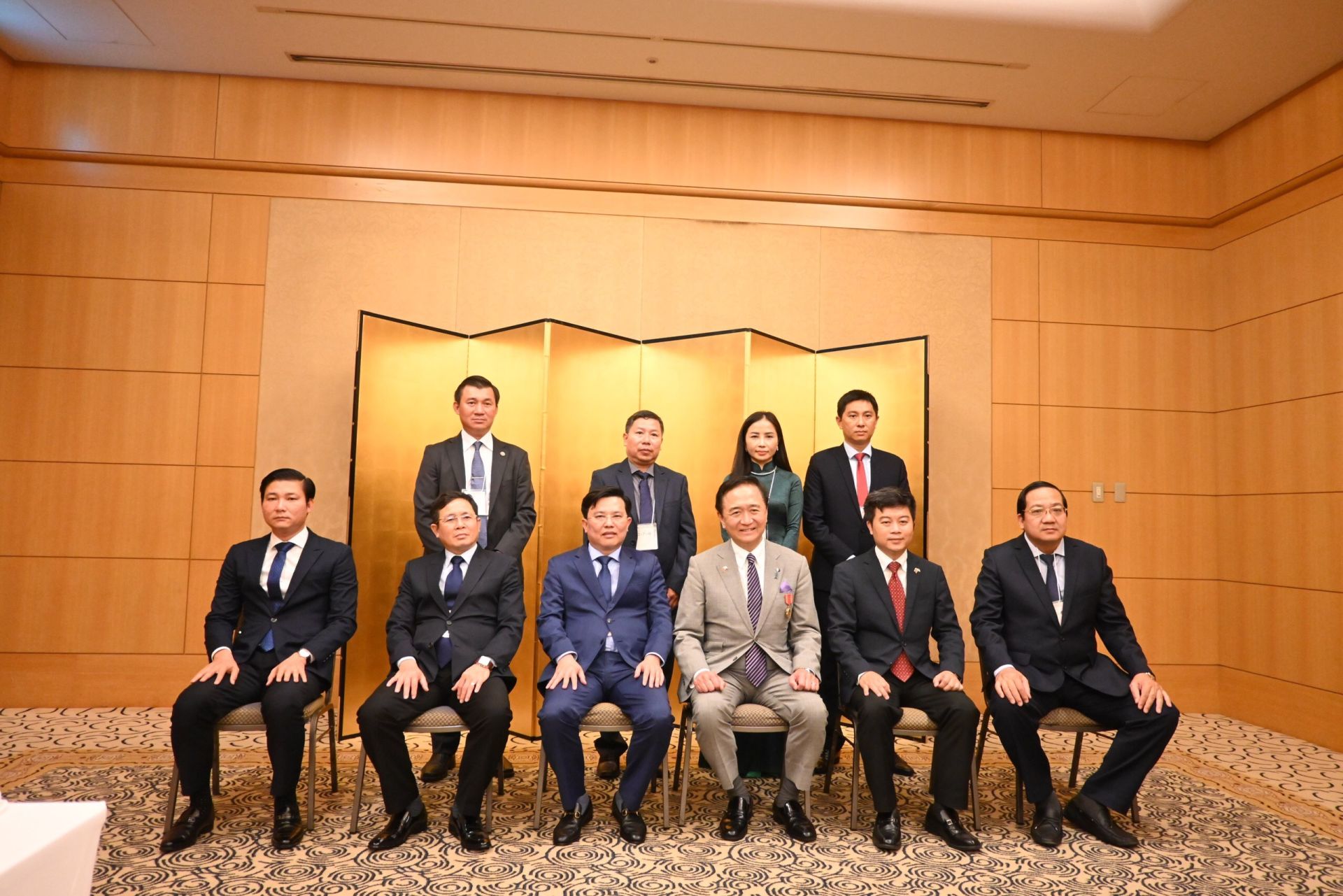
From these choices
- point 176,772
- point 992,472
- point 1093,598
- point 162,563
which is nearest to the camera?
point 176,772

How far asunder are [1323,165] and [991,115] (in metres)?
1.79

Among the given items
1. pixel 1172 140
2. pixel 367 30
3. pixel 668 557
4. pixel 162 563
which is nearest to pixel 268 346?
pixel 162 563

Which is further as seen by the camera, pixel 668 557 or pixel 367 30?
pixel 367 30

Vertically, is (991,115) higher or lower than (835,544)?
higher

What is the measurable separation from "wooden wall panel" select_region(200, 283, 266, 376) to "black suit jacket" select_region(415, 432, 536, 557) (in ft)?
5.76

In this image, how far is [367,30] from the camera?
16.3 feet

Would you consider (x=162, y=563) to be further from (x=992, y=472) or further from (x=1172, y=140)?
(x=1172, y=140)

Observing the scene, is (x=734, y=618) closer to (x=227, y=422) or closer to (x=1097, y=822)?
(x=1097, y=822)

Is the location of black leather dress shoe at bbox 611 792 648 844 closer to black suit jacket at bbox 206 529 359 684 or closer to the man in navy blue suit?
the man in navy blue suit

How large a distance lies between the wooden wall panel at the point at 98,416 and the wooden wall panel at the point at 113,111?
132 cm

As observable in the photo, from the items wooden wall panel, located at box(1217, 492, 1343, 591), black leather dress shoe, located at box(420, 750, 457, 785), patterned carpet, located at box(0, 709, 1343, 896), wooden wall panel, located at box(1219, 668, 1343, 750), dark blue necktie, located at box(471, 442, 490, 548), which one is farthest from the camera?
wooden wall panel, located at box(1217, 492, 1343, 591)

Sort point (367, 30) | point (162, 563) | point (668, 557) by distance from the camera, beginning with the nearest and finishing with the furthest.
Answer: point (668, 557)
point (367, 30)
point (162, 563)

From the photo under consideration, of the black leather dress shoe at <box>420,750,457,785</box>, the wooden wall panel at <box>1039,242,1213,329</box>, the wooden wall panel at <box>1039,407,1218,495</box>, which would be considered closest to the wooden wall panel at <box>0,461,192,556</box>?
the black leather dress shoe at <box>420,750,457,785</box>

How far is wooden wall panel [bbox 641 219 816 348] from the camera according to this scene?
563 centimetres
